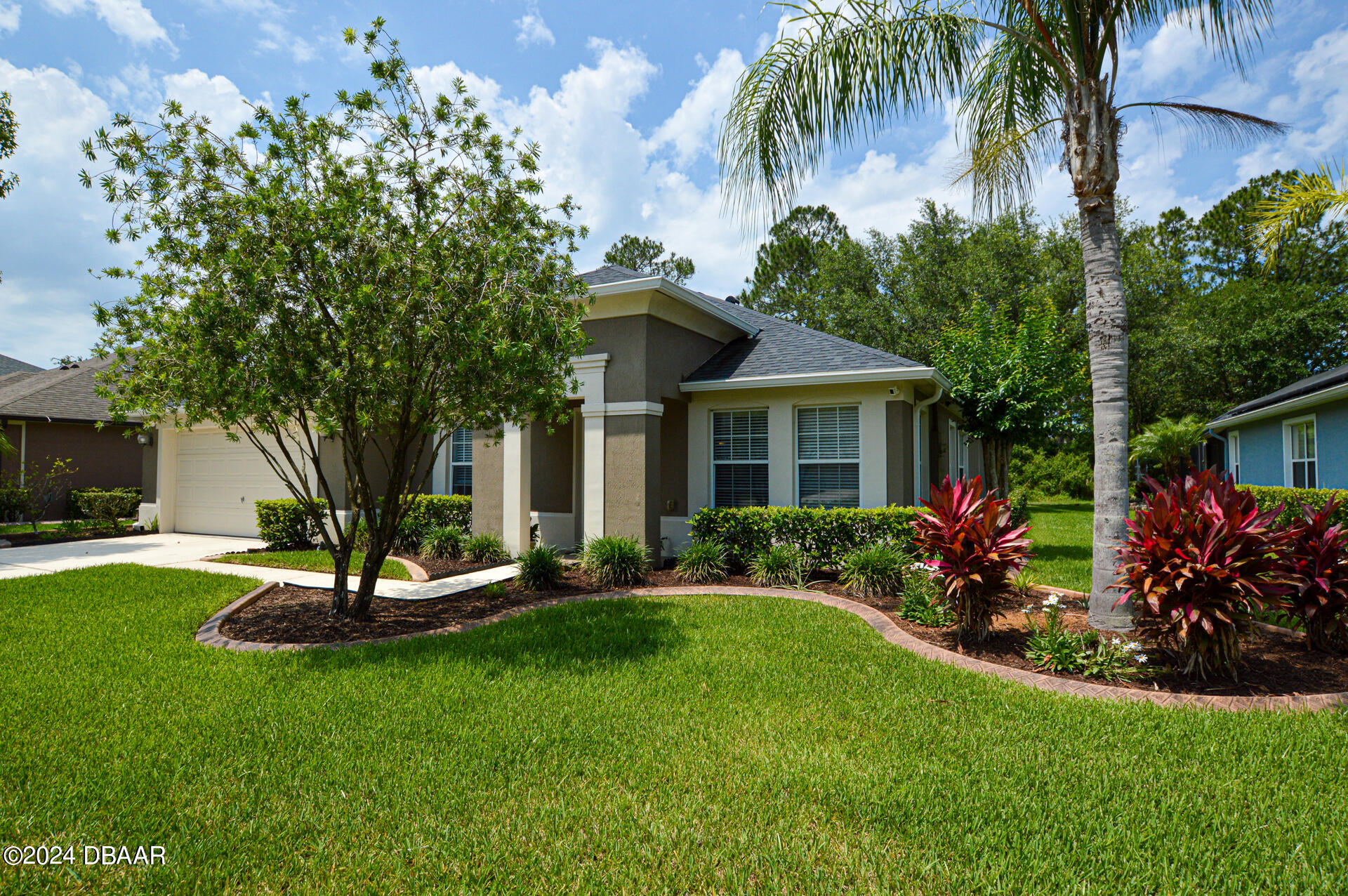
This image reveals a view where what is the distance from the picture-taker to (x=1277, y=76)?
23.8 feet

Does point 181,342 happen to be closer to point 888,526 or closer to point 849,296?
point 888,526

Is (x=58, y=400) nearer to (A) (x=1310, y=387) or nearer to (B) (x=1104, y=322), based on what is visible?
(B) (x=1104, y=322)

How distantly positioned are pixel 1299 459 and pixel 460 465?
61.6 feet

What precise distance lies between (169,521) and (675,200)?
14.6 metres

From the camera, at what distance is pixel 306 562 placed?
36.0 feet

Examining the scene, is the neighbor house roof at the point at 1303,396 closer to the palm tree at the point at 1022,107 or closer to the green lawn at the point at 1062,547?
the green lawn at the point at 1062,547

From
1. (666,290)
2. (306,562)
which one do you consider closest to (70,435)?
(306,562)

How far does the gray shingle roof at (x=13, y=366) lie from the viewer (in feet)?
113

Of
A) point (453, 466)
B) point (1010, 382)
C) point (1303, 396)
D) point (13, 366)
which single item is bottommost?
point (453, 466)

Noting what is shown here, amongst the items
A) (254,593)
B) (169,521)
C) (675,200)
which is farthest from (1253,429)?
(169,521)

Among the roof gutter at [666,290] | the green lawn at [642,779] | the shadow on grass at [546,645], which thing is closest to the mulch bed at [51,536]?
the green lawn at [642,779]

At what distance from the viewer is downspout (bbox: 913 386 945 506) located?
428 inches

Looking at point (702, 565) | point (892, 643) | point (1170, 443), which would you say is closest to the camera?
point (892, 643)

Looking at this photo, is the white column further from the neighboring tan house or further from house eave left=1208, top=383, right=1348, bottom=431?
house eave left=1208, top=383, right=1348, bottom=431
